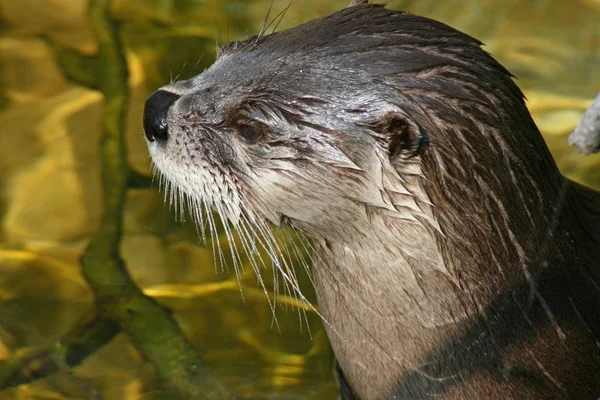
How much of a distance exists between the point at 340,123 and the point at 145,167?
1.65 meters

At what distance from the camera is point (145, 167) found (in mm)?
3471

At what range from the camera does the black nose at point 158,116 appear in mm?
2248

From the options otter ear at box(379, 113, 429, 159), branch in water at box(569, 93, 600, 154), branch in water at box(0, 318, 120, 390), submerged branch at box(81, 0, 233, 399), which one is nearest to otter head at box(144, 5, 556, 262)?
otter ear at box(379, 113, 429, 159)

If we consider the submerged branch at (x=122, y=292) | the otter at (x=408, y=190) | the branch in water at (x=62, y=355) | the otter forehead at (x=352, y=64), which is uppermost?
the otter forehead at (x=352, y=64)

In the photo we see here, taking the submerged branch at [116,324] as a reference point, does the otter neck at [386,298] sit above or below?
above

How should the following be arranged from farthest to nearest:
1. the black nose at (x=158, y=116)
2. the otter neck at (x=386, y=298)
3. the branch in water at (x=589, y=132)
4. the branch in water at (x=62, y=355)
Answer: the branch in water at (x=62, y=355) → the branch in water at (x=589, y=132) → the black nose at (x=158, y=116) → the otter neck at (x=386, y=298)

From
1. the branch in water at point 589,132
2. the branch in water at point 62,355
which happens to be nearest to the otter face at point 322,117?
the branch in water at point 589,132

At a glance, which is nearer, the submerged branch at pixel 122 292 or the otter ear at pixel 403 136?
the otter ear at pixel 403 136

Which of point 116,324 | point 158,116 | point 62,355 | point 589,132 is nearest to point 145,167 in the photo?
point 116,324

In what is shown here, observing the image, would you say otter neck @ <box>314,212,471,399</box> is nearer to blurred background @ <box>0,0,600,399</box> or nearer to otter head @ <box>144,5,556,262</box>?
otter head @ <box>144,5,556,262</box>

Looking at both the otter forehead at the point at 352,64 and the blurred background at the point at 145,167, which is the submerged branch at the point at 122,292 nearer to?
the blurred background at the point at 145,167

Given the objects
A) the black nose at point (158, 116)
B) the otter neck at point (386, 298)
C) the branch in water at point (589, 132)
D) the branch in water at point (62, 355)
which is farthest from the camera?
the branch in water at point (62, 355)

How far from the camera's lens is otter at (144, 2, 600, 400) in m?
1.96

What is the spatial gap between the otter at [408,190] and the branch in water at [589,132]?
48 cm
